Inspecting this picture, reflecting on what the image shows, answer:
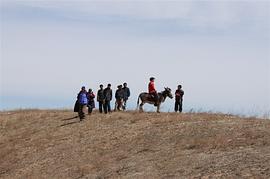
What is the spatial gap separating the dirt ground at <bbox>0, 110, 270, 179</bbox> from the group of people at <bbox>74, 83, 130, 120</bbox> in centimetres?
73

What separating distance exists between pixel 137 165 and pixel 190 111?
12239mm

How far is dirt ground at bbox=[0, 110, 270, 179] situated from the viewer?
23.8 meters

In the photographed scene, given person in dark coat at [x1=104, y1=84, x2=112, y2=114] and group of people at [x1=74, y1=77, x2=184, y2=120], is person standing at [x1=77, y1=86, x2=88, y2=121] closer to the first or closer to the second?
group of people at [x1=74, y1=77, x2=184, y2=120]

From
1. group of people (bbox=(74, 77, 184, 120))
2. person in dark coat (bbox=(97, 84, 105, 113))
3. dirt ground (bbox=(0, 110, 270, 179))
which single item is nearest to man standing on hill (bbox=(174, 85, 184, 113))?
group of people (bbox=(74, 77, 184, 120))

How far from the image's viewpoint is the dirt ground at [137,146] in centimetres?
2384

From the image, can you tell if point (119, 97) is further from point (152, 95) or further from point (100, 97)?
point (152, 95)

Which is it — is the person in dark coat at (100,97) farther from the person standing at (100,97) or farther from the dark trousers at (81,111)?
the dark trousers at (81,111)

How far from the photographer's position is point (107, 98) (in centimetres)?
3875

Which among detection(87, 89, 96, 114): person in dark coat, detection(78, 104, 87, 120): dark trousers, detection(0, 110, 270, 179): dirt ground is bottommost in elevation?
detection(0, 110, 270, 179): dirt ground

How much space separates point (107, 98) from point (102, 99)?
13.9 inches

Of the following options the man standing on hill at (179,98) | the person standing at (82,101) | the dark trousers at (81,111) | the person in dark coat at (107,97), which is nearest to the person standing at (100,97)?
the person in dark coat at (107,97)

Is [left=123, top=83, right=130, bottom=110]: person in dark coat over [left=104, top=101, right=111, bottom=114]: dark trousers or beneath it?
over

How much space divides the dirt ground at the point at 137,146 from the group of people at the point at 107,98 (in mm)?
777

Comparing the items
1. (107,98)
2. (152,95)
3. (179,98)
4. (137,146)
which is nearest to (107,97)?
(107,98)
